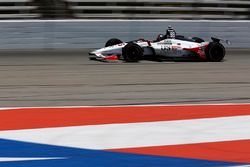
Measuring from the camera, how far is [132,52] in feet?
42.1

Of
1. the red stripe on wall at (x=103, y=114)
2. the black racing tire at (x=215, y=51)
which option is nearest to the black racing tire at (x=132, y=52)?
the black racing tire at (x=215, y=51)

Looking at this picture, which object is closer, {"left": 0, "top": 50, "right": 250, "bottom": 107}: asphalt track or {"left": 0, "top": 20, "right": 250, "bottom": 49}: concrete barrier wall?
{"left": 0, "top": 50, "right": 250, "bottom": 107}: asphalt track

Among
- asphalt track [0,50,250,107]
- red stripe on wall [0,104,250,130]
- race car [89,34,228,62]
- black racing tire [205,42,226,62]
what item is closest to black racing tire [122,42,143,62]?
race car [89,34,228,62]

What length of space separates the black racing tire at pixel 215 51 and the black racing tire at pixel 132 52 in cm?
155

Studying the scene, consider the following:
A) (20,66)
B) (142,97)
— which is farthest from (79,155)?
(20,66)

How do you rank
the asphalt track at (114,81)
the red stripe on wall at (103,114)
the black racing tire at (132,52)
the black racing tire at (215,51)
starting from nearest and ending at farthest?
the red stripe on wall at (103,114)
the asphalt track at (114,81)
the black racing tire at (132,52)
the black racing tire at (215,51)

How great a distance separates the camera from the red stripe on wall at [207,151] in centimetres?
513

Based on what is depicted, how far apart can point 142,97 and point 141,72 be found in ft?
10.0

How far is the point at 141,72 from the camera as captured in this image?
11438mm

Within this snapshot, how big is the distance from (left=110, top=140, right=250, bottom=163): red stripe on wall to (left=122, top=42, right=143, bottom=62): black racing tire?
7.21 m

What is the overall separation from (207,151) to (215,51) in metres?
8.33

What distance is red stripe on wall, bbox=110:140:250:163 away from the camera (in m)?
5.13

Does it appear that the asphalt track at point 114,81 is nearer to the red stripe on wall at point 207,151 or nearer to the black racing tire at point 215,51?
the black racing tire at point 215,51

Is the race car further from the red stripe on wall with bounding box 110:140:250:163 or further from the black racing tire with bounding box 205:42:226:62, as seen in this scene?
the red stripe on wall with bounding box 110:140:250:163
